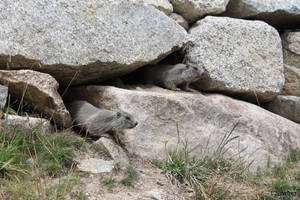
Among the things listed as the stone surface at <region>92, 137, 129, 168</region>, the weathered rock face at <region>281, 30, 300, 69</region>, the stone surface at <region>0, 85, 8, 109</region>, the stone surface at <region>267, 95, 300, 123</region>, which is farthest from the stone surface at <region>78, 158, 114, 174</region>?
the weathered rock face at <region>281, 30, 300, 69</region>

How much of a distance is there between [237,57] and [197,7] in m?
1.28

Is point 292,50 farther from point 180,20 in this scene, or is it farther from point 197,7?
point 180,20

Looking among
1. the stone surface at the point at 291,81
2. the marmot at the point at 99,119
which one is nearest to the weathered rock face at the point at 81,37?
the marmot at the point at 99,119

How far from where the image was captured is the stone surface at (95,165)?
4.73 metres

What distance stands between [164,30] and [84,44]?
1.59 meters

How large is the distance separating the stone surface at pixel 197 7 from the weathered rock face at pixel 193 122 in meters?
1.77

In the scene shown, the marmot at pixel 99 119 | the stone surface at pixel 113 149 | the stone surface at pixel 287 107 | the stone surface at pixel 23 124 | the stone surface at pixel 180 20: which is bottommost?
the stone surface at pixel 287 107

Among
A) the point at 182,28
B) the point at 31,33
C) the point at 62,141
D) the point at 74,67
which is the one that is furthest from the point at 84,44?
the point at 182,28

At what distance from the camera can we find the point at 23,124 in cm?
481

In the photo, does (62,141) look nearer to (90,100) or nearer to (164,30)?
(90,100)

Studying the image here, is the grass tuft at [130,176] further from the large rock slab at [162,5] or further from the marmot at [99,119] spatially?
the large rock slab at [162,5]

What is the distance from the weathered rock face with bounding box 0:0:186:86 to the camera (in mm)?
5086

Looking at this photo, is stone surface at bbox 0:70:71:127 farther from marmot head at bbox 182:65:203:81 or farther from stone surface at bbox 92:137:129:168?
marmot head at bbox 182:65:203:81

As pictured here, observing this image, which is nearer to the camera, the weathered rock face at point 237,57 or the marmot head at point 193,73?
the marmot head at point 193,73
